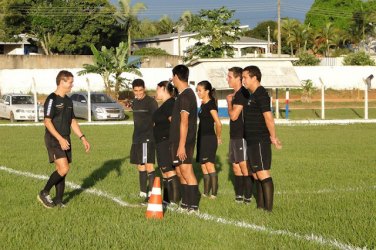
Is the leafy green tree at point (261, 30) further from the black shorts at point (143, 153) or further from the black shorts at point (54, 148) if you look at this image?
Result: the black shorts at point (54, 148)

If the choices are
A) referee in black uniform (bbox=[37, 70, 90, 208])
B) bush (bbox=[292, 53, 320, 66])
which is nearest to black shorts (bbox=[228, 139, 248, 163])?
referee in black uniform (bbox=[37, 70, 90, 208])

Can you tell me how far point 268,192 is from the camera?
9.89 m

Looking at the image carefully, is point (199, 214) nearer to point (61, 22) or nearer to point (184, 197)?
point (184, 197)

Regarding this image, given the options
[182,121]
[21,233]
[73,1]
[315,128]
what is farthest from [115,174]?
[73,1]

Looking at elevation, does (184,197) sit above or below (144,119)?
below

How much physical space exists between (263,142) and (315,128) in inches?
824

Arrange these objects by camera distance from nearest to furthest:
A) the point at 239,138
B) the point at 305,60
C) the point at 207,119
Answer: the point at 239,138 < the point at 207,119 < the point at 305,60

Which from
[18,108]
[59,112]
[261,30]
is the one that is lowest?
[18,108]

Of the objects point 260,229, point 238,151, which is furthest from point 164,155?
point 260,229

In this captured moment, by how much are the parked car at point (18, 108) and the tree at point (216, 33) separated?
24.0 m

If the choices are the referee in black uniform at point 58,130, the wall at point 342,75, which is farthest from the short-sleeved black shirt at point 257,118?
the wall at point 342,75

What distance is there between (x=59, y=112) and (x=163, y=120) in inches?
57.0

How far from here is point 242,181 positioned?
11.1m

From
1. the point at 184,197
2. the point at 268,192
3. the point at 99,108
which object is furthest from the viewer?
the point at 99,108
